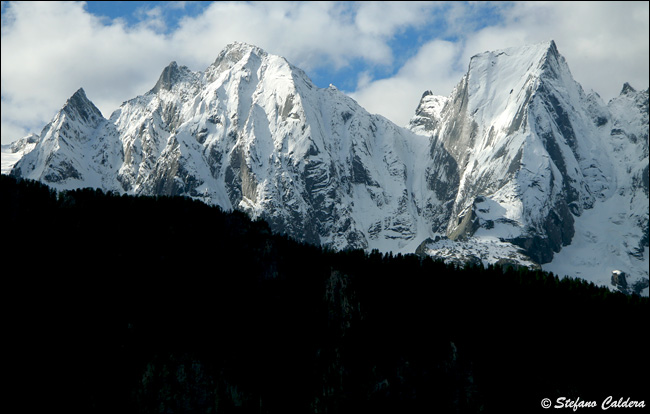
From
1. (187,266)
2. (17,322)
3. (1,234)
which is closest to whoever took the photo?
(17,322)

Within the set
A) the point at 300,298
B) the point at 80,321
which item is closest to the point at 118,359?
the point at 80,321

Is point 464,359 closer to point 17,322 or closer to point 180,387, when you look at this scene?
point 180,387

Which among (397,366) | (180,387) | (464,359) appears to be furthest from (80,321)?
(464,359)

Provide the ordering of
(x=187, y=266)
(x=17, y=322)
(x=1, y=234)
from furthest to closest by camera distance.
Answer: (x=187, y=266), (x=1, y=234), (x=17, y=322)

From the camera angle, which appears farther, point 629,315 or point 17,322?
point 629,315

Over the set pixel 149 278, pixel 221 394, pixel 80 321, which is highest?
pixel 149 278

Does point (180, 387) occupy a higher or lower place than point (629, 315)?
lower
